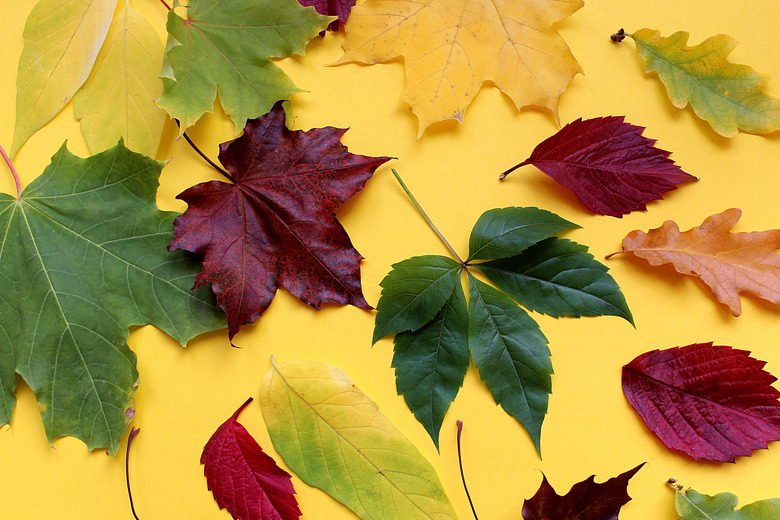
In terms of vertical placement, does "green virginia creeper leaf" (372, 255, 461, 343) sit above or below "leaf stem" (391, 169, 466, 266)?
below

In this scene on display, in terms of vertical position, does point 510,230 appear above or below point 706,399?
above

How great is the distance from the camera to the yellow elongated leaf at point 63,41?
744mm

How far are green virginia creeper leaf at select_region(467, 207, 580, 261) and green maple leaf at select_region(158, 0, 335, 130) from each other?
0.32 meters

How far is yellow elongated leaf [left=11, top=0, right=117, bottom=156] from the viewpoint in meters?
0.74

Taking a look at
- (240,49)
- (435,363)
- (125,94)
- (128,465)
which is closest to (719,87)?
(435,363)

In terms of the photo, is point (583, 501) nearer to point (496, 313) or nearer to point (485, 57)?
point (496, 313)

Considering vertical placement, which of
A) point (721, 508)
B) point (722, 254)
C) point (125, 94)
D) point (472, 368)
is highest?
point (125, 94)

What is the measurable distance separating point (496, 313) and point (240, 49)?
493 millimetres

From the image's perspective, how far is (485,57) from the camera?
29.6 inches

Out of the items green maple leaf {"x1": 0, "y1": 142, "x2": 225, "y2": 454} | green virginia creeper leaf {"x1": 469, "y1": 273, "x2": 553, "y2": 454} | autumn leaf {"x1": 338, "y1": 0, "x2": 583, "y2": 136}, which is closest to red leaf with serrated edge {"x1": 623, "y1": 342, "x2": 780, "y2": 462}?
green virginia creeper leaf {"x1": 469, "y1": 273, "x2": 553, "y2": 454}

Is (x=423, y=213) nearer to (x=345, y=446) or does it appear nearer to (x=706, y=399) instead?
(x=345, y=446)

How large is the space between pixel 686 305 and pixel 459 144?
38 cm

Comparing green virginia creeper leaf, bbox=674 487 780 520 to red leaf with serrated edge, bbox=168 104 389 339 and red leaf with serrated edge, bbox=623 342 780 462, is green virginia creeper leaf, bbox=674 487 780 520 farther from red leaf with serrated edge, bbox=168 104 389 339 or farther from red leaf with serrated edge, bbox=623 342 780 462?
red leaf with serrated edge, bbox=168 104 389 339

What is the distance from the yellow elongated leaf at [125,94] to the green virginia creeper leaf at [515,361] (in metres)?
0.52
